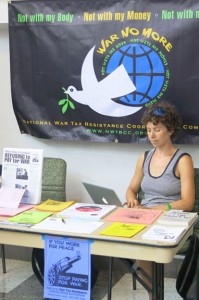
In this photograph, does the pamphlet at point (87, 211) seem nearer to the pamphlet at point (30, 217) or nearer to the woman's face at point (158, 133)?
the pamphlet at point (30, 217)

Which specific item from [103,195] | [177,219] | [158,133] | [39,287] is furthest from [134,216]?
[39,287]

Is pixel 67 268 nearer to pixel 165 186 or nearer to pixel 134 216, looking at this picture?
pixel 134 216

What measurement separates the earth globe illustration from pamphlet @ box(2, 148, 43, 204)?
97cm

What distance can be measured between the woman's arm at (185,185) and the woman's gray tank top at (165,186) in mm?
34

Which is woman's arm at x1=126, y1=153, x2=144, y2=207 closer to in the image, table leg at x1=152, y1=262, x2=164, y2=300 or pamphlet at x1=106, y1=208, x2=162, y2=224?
pamphlet at x1=106, y1=208, x2=162, y2=224

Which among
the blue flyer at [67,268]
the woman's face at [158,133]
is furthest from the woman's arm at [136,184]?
the blue flyer at [67,268]

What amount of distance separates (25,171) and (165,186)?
82 centimetres

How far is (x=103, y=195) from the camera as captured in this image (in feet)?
8.20

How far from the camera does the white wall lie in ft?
11.1

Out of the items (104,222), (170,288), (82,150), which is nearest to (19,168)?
(104,222)

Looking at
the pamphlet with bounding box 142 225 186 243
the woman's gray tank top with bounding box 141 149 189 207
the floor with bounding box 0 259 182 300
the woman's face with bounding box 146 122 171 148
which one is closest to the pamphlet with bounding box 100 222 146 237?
the pamphlet with bounding box 142 225 186 243

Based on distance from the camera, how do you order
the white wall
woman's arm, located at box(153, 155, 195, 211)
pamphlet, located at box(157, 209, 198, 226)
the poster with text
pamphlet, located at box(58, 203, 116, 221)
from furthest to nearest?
the white wall → the poster with text → woman's arm, located at box(153, 155, 195, 211) → pamphlet, located at box(58, 203, 116, 221) → pamphlet, located at box(157, 209, 198, 226)

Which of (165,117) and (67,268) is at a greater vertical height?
(165,117)

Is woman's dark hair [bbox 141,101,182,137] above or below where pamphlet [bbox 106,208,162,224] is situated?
above
